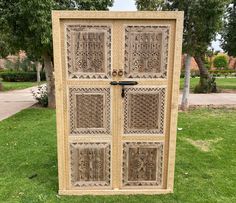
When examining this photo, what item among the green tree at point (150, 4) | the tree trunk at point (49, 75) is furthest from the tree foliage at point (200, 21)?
the tree trunk at point (49, 75)

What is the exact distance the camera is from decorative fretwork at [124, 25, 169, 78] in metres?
3.21

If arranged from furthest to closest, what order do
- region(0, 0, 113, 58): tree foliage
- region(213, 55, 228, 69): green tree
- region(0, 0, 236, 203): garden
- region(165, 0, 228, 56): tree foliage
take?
region(213, 55, 228, 69): green tree → region(165, 0, 228, 56): tree foliage → region(0, 0, 113, 58): tree foliage → region(0, 0, 236, 203): garden

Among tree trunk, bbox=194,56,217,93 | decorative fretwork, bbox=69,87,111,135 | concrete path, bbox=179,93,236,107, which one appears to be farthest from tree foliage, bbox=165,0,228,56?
tree trunk, bbox=194,56,217,93

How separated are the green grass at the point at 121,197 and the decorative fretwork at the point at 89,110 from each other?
0.83m

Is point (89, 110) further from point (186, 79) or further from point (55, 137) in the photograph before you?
point (186, 79)

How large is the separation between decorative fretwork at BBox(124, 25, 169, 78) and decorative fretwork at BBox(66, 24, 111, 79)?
220mm

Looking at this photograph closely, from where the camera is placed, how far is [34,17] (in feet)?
26.1

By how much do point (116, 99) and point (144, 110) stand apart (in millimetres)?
340

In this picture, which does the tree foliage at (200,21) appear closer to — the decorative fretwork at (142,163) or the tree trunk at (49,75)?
the tree trunk at (49,75)

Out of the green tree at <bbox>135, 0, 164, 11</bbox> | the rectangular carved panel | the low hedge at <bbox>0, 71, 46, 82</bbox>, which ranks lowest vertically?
the low hedge at <bbox>0, 71, 46, 82</bbox>

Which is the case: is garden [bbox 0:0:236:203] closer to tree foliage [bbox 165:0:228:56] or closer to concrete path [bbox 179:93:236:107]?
tree foliage [bbox 165:0:228:56]

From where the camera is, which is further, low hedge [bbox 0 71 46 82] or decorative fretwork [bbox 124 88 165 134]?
low hedge [bbox 0 71 46 82]

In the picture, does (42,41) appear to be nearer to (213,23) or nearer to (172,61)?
(213,23)

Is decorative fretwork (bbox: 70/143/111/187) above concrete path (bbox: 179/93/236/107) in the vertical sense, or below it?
above
